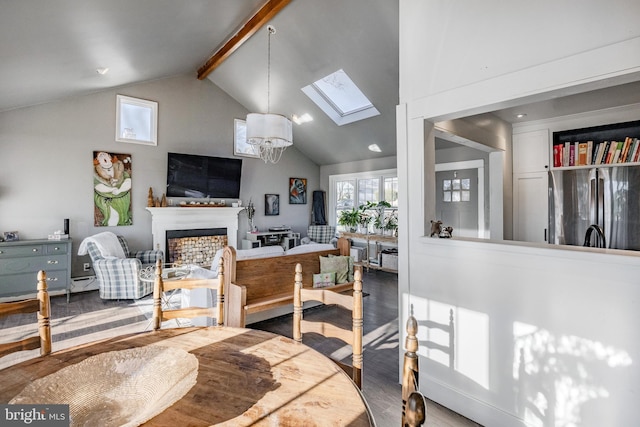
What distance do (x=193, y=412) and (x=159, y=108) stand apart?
639cm

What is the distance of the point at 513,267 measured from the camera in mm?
1947

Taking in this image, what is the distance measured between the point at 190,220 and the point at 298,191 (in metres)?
2.94

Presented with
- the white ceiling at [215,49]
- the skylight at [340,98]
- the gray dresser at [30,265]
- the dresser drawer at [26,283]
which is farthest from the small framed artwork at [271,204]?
the dresser drawer at [26,283]

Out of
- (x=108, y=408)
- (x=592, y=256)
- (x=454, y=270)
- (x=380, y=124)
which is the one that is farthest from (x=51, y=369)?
(x=380, y=124)

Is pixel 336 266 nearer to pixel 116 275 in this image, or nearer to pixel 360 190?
pixel 116 275

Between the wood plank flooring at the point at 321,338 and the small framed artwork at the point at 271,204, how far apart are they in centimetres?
355

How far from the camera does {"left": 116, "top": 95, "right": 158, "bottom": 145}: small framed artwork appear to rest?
5.66 m

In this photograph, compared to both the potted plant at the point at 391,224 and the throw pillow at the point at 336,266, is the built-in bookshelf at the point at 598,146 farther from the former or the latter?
the potted plant at the point at 391,224

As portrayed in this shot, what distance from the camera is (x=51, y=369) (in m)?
1.19

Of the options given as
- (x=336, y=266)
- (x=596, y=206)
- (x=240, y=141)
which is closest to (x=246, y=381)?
(x=336, y=266)

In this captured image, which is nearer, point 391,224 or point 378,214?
point 391,224

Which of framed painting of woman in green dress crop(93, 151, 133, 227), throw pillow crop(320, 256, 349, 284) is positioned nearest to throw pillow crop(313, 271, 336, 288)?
throw pillow crop(320, 256, 349, 284)

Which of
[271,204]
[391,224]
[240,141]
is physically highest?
[240,141]

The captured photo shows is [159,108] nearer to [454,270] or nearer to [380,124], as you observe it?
[380,124]
